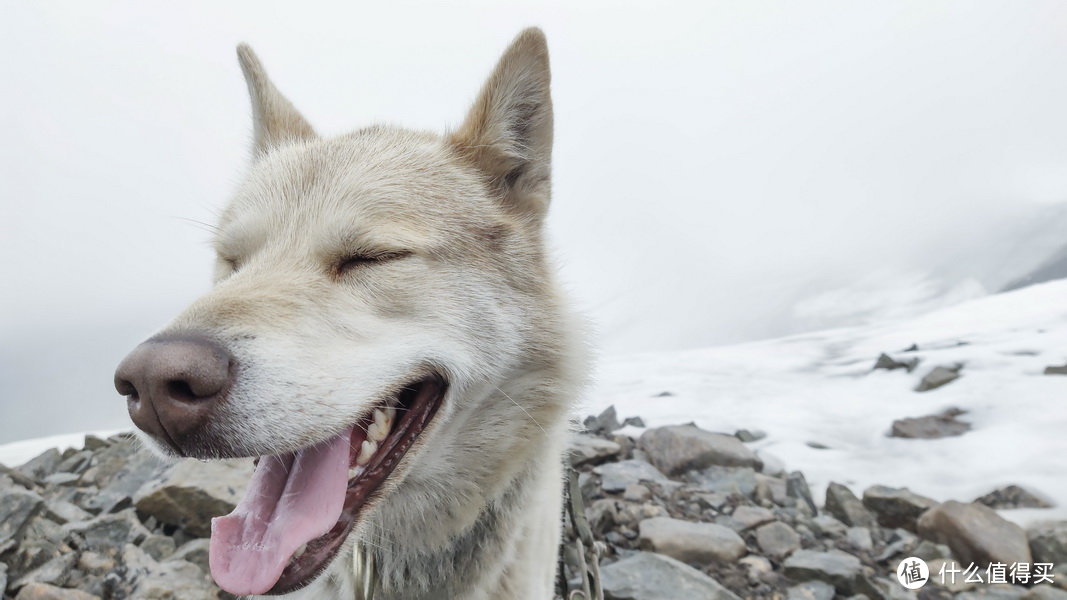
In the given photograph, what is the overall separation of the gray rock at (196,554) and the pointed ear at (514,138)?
120 inches

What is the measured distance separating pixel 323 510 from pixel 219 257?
122 centimetres

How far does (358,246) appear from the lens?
1.85 m

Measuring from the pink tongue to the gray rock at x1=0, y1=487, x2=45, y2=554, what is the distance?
3363mm

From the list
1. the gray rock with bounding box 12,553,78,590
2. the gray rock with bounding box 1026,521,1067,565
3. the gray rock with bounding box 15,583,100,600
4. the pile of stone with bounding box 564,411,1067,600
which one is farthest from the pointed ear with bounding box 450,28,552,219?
the gray rock with bounding box 1026,521,1067,565

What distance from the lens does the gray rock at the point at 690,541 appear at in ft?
13.2

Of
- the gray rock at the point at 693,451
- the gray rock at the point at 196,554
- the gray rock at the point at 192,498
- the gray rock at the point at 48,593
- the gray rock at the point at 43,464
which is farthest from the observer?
the gray rock at the point at 43,464

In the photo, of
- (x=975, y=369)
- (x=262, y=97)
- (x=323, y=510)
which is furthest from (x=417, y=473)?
(x=975, y=369)

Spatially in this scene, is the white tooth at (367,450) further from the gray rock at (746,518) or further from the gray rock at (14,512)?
the gray rock at (746,518)

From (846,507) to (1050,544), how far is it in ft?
4.37

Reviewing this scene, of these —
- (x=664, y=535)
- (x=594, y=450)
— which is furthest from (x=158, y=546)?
(x=594, y=450)

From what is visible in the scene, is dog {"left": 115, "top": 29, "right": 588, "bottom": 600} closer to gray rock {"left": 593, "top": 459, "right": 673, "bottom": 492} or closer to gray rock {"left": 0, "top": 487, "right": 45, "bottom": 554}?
gray rock {"left": 593, "top": 459, "right": 673, "bottom": 492}

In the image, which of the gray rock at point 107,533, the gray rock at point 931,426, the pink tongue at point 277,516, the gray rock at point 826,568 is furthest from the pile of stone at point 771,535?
the gray rock at point 107,533

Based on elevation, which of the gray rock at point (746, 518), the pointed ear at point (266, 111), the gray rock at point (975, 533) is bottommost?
the gray rock at point (975, 533)

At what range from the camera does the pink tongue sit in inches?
56.6
